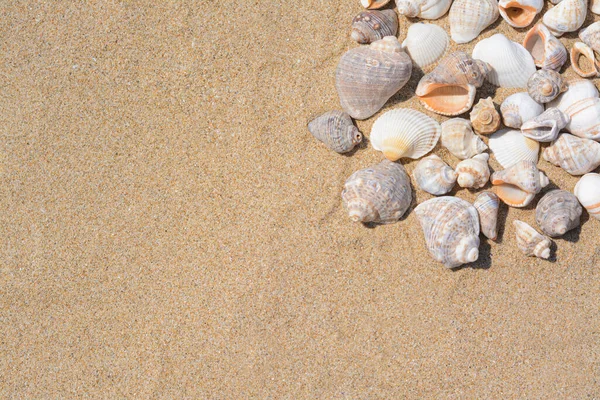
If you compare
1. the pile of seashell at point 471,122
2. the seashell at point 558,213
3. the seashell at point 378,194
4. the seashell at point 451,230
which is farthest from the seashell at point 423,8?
the seashell at point 558,213

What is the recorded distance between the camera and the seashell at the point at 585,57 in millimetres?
3267

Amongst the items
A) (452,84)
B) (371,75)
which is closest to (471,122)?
(452,84)

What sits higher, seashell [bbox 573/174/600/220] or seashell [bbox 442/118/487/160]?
seashell [bbox 442/118/487/160]

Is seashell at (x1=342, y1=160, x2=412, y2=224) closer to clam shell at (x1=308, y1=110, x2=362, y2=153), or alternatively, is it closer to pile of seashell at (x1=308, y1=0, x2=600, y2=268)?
pile of seashell at (x1=308, y1=0, x2=600, y2=268)

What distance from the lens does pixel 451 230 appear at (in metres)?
3.10

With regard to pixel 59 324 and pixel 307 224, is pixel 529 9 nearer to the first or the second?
pixel 307 224

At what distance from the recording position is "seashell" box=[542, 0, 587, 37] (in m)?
3.25

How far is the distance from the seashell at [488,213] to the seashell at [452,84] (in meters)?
0.58

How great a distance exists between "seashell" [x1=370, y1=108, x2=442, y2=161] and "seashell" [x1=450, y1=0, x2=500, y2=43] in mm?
639

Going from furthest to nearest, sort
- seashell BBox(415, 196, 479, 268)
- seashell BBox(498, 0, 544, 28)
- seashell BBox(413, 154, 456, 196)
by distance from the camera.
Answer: seashell BBox(498, 0, 544, 28)
seashell BBox(413, 154, 456, 196)
seashell BBox(415, 196, 479, 268)

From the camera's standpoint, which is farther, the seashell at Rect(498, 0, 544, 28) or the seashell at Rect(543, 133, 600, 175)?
the seashell at Rect(498, 0, 544, 28)

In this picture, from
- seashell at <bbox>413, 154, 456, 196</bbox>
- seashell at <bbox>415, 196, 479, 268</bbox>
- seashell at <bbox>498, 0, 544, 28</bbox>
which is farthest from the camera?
seashell at <bbox>498, 0, 544, 28</bbox>

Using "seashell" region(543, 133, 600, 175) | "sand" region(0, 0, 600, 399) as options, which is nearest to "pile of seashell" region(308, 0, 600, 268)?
"seashell" region(543, 133, 600, 175)

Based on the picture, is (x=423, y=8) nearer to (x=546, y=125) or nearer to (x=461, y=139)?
(x=461, y=139)
